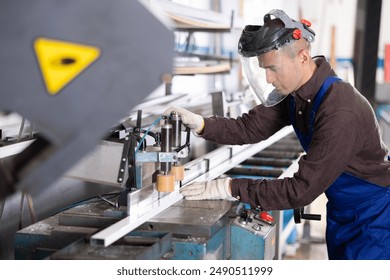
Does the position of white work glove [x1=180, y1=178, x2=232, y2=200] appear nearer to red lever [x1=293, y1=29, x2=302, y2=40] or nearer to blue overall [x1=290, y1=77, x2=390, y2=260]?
blue overall [x1=290, y1=77, x2=390, y2=260]

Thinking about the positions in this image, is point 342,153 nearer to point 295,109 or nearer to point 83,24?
point 295,109

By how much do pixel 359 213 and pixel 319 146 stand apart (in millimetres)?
400

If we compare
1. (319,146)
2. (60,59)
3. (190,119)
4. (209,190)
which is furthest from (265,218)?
(60,59)

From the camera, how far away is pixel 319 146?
147cm

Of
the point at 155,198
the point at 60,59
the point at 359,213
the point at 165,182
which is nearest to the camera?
the point at 60,59

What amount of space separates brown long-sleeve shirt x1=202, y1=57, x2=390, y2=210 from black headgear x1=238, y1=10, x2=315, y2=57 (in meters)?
0.22

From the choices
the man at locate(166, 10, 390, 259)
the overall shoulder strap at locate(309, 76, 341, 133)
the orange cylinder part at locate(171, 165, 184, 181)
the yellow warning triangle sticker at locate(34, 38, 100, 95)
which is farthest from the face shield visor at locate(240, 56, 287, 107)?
the yellow warning triangle sticker at locate(34, 38, 100, 95)

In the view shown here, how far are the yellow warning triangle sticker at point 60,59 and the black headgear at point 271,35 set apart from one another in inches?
37.5

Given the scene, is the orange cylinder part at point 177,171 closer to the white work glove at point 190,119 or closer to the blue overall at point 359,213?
the white work glove at point 190,119

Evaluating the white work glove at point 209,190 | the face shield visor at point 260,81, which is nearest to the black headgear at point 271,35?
the face shield visor at point 260,81

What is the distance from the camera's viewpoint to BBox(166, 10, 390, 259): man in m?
1.48

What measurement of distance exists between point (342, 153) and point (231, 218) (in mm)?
429

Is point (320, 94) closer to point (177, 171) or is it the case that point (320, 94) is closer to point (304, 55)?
point (304, 55)

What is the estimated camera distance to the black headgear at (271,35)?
1466 millimetres
